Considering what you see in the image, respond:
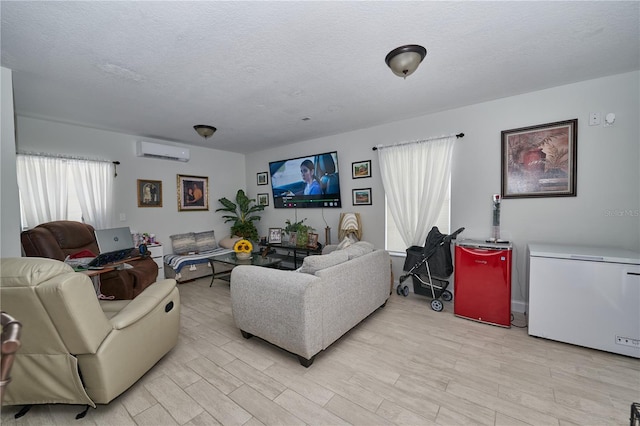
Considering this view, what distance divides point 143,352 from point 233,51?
96.4 inches

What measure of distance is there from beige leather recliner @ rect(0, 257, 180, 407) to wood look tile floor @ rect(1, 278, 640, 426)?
20cm

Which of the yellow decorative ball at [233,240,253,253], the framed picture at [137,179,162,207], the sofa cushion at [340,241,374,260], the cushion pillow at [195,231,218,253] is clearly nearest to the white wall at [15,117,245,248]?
the framed picture at [137,179,162,207]

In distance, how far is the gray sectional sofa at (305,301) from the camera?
2.07m

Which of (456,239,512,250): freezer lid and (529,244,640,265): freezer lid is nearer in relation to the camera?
(529,244,640,265): freezer lid

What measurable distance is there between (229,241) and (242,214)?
0.75 meters

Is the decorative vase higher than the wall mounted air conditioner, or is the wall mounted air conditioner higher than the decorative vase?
the wall mounted air conditioner

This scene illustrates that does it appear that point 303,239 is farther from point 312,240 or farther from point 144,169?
point 144,169

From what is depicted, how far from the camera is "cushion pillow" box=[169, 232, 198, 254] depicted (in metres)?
4.89

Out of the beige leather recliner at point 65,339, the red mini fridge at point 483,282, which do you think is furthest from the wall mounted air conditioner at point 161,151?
the red mini fridge at point 483,282

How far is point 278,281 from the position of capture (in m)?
2.20

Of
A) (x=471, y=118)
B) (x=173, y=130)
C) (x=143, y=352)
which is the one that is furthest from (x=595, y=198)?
(x=173, y=130)

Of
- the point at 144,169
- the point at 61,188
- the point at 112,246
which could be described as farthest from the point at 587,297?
the point at 61,188

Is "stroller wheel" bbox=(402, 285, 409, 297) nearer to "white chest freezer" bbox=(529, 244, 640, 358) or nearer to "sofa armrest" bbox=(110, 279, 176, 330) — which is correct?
"white chest freezer" bbox=(529, 244, 640, 358)

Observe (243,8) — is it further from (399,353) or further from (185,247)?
(185,247)
